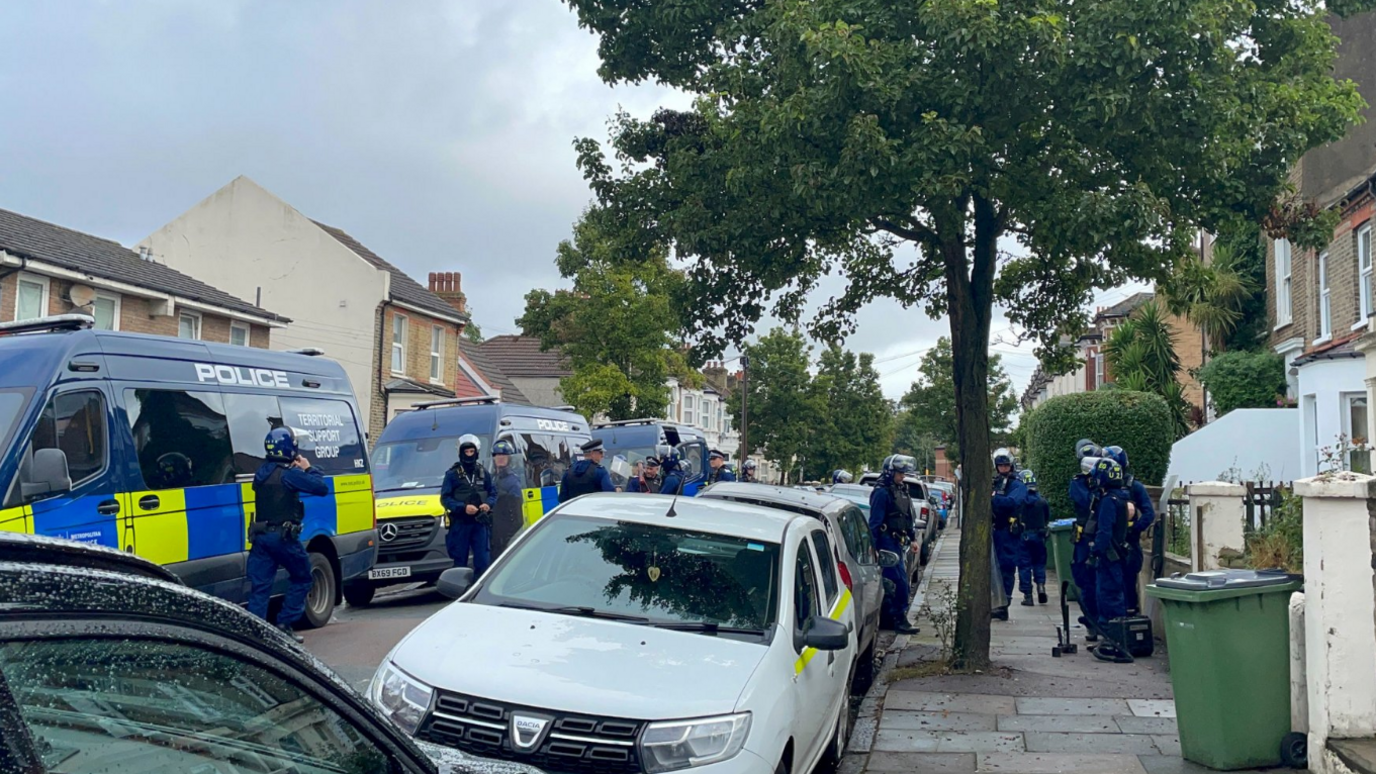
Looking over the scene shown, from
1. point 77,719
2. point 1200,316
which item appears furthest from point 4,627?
point 1200,316

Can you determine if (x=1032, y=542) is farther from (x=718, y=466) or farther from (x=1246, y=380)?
(x=1246, y=380)

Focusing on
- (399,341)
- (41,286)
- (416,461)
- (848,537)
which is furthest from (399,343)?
(848,537)

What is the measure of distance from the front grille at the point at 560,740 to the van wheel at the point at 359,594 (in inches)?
356

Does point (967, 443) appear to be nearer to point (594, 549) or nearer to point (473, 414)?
point (594, 549)

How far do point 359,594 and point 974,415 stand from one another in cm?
740

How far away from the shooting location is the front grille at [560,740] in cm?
436

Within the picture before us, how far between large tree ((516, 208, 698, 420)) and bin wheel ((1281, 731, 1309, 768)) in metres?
27.8

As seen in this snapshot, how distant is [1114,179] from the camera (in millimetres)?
8578

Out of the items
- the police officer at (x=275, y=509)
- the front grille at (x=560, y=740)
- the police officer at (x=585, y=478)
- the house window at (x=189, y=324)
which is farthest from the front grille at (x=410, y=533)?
the house window at (x=189, y=324)

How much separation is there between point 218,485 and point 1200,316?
22618 millimetres

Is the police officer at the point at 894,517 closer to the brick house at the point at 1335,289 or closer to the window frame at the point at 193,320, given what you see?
the brick house at the point at 1335,289

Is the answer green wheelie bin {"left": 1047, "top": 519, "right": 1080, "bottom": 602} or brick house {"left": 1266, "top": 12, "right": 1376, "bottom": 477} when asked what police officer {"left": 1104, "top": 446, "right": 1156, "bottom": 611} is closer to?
green wheelie bin {"left": 1047, "top": 519, "right": 1080, "bottom": 602}

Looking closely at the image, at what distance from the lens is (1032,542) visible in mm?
13828

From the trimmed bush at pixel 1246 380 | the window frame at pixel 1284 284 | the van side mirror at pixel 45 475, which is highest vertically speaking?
the window frame at pixel 1284 284
